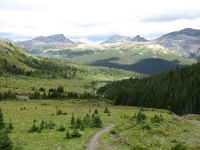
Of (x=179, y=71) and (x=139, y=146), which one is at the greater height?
(x=179, y=71)

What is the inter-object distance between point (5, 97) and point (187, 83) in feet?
396

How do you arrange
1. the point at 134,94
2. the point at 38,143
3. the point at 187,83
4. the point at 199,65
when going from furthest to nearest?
the point at 199,65 → the point at 134,94 → the point at 187,83 → the point at 38,143

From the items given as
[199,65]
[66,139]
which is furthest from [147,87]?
[66,139]

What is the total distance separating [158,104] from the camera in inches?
5143

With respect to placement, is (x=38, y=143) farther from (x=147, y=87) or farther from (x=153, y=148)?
(x=147, y=87)

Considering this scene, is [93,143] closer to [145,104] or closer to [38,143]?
[38,143]

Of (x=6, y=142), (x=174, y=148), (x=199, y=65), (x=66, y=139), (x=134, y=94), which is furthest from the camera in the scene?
(x=199, y=65)

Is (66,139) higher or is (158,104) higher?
(66,139)

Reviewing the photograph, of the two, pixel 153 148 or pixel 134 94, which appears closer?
pixel 153 148

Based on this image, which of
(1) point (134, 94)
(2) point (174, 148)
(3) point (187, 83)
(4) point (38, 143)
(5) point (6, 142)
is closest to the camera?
(5) point (6, 142)

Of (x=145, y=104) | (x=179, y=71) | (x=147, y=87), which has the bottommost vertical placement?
(x=145, y=104)

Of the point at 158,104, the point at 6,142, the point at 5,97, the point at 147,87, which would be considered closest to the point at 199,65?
the point at 147,87

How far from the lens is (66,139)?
3175 centimetres

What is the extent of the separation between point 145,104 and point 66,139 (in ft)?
374
